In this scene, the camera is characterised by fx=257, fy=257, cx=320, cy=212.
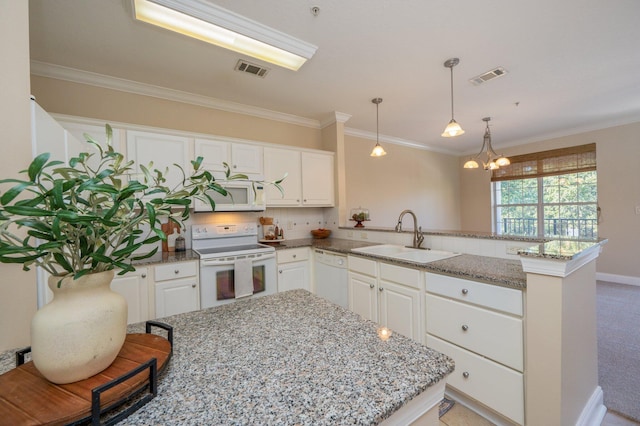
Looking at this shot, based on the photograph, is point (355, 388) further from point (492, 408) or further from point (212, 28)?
point (212, 28)

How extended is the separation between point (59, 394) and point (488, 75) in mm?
3662

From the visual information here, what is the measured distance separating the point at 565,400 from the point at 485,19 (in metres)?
2.49

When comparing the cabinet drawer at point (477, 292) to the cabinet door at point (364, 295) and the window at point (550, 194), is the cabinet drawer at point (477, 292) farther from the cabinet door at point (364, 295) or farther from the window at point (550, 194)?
the window at point (550, 194)

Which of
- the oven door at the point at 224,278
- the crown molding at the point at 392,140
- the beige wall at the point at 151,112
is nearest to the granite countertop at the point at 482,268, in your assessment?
the oven door at the point at 224,278

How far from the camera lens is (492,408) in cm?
156

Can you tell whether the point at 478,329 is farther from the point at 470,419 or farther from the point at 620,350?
the point at 620,350

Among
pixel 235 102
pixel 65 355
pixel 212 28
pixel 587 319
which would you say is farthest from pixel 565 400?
Result: pixel 235 102

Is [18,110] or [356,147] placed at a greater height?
[356,147]

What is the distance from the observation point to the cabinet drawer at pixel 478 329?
1442mm

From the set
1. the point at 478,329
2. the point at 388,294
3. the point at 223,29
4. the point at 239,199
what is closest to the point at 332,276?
the point at 388,294

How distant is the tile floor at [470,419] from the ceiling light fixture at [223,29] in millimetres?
2901

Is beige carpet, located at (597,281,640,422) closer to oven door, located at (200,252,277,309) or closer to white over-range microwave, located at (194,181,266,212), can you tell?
oven door, located at (200,252,277,309)

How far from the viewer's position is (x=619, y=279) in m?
4.23

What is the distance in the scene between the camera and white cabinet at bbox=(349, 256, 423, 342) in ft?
6.48
